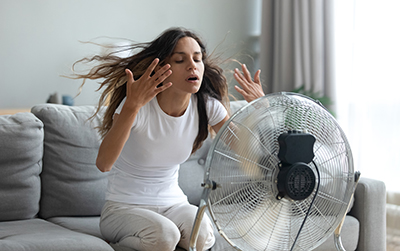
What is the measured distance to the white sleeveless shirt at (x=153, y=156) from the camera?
4.80 feet

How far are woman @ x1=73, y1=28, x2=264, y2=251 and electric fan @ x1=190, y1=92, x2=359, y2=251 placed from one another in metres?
0.42

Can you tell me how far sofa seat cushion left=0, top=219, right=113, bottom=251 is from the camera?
4.12 ft

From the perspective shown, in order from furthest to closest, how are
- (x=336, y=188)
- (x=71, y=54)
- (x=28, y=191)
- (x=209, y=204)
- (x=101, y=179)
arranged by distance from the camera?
(x=71, y=54), (x=101, y=179), (x=28, y=191), (x=336, y=188), (x=209, y=204)

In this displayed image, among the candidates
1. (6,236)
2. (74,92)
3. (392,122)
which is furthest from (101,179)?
(392,122)

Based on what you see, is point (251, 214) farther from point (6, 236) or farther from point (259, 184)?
point (6, 236)

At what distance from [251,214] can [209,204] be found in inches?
4.4

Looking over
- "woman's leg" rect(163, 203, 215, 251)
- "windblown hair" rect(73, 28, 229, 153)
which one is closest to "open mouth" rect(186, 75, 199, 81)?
"windblown hair" rect(73, 28, 229, 153)

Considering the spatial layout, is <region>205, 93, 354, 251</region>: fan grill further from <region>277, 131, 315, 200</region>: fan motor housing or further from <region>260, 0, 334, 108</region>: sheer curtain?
<region>260, 0, 334, 108</region>: sheer curtain

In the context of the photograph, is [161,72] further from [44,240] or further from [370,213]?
[370,213]

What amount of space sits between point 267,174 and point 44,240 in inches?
29.5

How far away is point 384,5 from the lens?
281 centimetres

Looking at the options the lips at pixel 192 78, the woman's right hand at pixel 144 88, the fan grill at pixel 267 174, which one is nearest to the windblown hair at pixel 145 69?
the lips at pixel 192 78

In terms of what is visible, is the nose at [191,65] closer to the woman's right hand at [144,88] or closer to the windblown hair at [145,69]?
the windblown hair at [145,69]

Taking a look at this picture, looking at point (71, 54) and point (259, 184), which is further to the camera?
point (71, 54)
